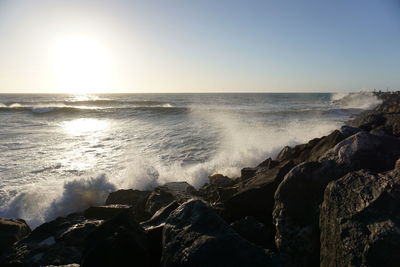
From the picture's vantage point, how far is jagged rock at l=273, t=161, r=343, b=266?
3.13m

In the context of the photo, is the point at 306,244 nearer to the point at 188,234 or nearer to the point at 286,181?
the point at 286,181

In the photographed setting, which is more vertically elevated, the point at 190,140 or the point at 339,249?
the point at 339,249

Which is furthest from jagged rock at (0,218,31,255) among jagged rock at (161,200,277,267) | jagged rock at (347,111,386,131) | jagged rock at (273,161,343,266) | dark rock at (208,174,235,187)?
jagged rock at (347,111,386,131)

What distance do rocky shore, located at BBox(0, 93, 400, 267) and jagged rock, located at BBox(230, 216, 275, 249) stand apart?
11 millimetres

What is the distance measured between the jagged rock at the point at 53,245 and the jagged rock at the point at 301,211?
2280 millimetres

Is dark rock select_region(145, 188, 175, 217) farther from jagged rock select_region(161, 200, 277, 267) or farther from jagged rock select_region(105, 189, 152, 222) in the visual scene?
jagged rock select_region(161, 200, 277, 267)

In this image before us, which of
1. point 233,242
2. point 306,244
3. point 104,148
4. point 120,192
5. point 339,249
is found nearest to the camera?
point 339,249

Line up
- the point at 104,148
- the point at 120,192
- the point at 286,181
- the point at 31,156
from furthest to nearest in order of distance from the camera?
the point at 104,148 < the point at 31,156 < the point at 120,192 < the point at 286,181

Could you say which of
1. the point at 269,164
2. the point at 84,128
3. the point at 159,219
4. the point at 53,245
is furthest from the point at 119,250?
the point at 84,128

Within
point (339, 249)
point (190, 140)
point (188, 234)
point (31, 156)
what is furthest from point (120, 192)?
point (190, 140)

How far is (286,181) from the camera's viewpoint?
3662 millimetres

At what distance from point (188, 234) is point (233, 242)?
434 mm

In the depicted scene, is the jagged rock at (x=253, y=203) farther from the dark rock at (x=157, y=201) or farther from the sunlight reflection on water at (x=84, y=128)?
the sunlight reflection on water at (x=84, y=128)

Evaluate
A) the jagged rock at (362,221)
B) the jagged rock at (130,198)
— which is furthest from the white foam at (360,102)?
the jagged rock at (362,221)
